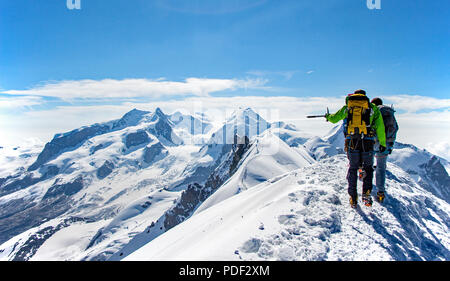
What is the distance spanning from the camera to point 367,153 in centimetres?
1051

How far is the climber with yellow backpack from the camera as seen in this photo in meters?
10.2

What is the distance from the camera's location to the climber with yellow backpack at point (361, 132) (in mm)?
10234

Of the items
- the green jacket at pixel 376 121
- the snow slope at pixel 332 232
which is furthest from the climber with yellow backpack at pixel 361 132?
the snow slope at pixel 332 232

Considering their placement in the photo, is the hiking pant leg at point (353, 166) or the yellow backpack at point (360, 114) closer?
the yellow backpack at point (360, 114)

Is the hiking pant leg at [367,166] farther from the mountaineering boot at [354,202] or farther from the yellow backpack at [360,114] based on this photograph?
the yellow backpack at [360,114]

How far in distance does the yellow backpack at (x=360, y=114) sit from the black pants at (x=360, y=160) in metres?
0.48

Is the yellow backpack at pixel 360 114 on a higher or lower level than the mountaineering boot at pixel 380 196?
higher

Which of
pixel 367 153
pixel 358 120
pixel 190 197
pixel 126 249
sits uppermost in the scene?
pixel 358 120

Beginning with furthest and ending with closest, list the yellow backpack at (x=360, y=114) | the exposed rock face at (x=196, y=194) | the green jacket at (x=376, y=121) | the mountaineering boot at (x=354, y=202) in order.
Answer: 1. the exposed rock face at (x=196, y=194)
2. the mountaineering boot at (x=354, y=202)
3. the green jacket at (x=376, y=121)
4. the yellow backpack at (x=360, y=114)
